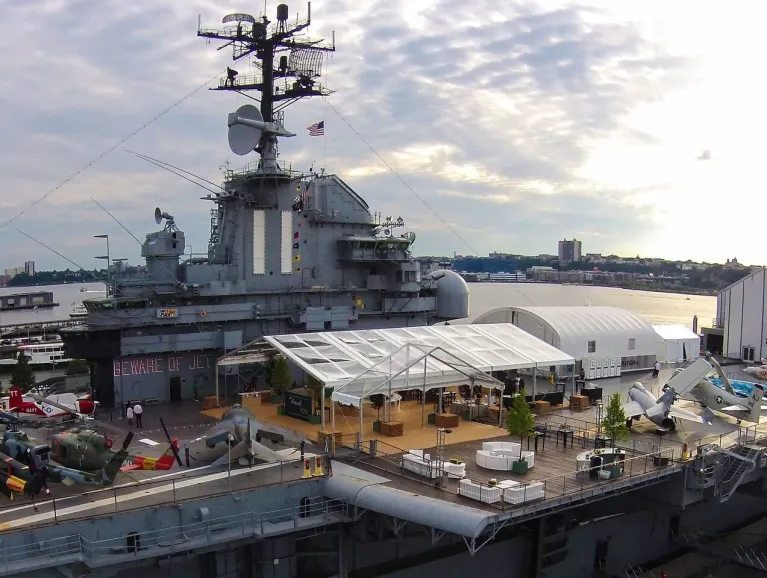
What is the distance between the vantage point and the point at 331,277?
2977 cm

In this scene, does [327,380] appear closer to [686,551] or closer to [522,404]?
[522,404]

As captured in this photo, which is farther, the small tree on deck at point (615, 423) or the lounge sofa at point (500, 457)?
the small tree on deck at point (615, 423)

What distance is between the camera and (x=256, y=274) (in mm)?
27422

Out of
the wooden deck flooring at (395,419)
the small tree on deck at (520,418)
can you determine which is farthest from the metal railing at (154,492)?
the small tree on deck at (520,418)

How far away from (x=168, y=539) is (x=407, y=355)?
33.4ft

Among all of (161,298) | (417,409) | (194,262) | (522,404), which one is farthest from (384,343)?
(194,262)

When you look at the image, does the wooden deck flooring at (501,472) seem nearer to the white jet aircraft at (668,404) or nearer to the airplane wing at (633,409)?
the airplane wing at (633,409)

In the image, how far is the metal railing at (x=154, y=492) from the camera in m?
Result: 13.2

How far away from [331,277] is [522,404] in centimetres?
1385

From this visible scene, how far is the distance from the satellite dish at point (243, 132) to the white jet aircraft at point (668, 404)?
57.3 feet

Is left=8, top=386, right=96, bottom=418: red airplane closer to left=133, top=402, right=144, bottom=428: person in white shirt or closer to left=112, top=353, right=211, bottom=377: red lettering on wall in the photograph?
left=112, top=353, right=211, bottom=377: red lettering on wall

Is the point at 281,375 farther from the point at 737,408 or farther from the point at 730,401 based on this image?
the point at 737,408

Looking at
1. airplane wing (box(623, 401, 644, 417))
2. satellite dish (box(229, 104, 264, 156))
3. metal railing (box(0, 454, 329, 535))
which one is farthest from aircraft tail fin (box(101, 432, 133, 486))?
airplane wing (box(623, 401, 644, 417))

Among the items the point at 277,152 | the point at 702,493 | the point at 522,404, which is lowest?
the point at 702,493
